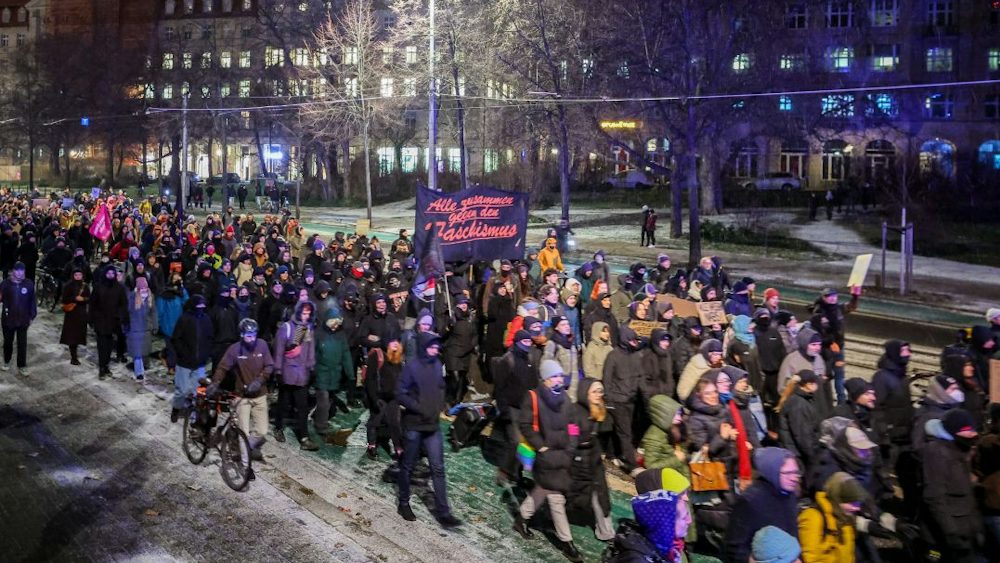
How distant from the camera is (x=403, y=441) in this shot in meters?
10.1

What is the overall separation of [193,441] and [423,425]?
3.21 metres

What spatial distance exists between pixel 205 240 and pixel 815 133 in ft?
105

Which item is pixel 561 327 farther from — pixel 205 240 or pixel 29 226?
pixel 29 226

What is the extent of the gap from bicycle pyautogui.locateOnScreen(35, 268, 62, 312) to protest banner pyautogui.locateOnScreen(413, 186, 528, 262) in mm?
10995

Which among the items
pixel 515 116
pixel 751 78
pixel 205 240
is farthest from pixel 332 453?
pixel 515 116

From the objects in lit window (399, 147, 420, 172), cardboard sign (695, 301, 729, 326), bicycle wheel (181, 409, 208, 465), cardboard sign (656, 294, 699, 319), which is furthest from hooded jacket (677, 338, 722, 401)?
lit window (399, 147, 420, 172)

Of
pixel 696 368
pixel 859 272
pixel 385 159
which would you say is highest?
pixel 385 159

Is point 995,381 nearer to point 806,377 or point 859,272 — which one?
point 806,377

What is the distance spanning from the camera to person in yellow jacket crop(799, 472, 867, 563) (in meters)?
7.17

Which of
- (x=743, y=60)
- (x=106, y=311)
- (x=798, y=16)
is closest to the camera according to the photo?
(x=106, y=311)

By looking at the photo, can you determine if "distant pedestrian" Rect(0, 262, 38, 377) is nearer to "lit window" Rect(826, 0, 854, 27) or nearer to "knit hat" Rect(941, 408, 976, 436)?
"knit hat" Rect(941, 408, 976, 436)

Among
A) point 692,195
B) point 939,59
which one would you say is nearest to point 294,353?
point 692,195

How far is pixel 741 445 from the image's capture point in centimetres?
918

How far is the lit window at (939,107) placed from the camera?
228 feet
